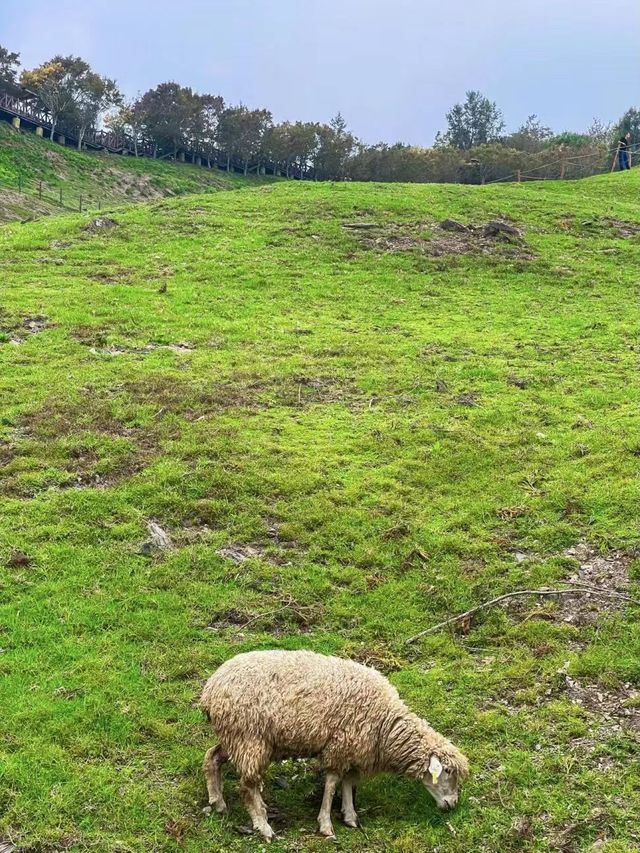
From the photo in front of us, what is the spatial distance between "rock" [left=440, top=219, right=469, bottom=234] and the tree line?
45.0 meters

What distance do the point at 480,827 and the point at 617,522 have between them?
6.91 m

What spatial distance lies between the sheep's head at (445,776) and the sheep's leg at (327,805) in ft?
3.24

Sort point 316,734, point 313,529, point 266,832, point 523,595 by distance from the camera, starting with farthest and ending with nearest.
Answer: point 313,529 → point 523,595 → point 316,734 → point 266,832

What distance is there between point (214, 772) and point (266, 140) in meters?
95.2

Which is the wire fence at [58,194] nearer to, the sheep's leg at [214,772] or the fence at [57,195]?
the fence at [57,195]

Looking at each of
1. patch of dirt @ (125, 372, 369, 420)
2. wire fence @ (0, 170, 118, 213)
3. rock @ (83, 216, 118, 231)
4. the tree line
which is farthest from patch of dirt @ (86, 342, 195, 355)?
the tree line

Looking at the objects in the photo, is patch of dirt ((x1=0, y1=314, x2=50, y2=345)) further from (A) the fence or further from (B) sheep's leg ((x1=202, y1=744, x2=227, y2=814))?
(A) the fence

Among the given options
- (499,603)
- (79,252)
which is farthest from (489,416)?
(79,252)

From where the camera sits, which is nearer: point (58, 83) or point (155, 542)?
point (155, 542)

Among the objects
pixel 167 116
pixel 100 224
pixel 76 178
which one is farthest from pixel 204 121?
pixel 100 224

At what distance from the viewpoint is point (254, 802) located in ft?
23.9

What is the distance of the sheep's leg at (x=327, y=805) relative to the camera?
7141 millimetres

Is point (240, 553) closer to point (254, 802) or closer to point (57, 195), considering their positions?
point (254, 802)

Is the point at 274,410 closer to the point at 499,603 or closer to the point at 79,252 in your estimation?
the point at 499,603
